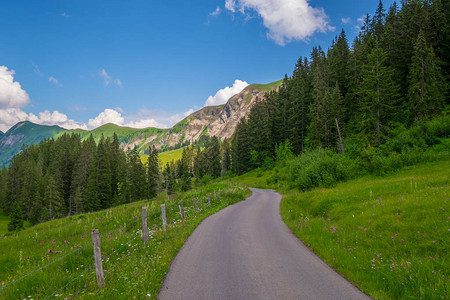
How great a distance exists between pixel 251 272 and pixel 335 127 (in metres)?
48.6

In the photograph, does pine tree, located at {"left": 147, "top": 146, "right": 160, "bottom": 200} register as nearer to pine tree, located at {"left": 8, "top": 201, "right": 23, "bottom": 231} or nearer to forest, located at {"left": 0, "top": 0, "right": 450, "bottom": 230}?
forest, located at {"left": 0, "top": 0, "right": 450, "bottom": 230}

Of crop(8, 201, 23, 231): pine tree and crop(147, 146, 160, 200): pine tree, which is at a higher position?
crop(147, 146, 160, 200): pine tree

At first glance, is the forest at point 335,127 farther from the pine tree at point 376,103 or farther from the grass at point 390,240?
the grass at point 390,240

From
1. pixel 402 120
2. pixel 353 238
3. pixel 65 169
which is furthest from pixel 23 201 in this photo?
pixel 402 120

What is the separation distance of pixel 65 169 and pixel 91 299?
84646 mm

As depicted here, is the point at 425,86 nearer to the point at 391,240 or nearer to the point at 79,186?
the point at 391,240

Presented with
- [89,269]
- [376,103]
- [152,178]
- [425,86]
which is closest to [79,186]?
[152,178]

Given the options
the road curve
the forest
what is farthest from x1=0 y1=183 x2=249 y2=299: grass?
the forest

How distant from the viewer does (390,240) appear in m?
7.69

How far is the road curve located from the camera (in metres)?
5.39

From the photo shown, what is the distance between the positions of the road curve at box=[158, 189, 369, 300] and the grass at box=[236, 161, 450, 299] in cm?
68

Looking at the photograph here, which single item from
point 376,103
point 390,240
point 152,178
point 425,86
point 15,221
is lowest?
point 15,221

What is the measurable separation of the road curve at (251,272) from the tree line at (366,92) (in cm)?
3125

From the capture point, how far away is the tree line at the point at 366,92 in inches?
1348
